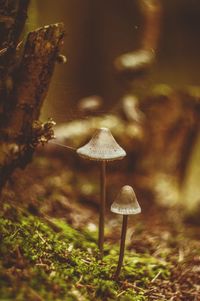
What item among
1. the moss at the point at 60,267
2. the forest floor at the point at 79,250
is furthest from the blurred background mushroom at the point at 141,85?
the moss at the point at 60,267

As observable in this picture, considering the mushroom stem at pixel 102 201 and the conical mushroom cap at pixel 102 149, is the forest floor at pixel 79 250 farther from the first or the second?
the conical mushroom cap at pixel 102 149

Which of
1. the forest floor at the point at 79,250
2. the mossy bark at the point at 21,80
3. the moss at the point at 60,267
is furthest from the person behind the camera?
the mossy bark at the point at 21,80

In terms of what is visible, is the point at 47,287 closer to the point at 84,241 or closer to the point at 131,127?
the point at 84,241

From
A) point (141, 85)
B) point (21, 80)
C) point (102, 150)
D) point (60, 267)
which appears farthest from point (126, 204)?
point (141, 85)

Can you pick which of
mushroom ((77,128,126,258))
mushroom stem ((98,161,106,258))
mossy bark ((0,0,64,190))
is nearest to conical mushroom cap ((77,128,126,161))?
mushroom ((77,128,126,258))

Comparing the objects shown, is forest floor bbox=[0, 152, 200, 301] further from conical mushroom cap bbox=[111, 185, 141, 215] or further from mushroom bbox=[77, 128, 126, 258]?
mushroom bbox=[77, 128, 126, 258]

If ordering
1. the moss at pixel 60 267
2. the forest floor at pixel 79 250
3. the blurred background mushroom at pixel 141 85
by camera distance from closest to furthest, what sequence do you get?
the moss at pixel 60 267
the forest floor at pixel 79 250
the blurred background mushroom at pixel 141 85

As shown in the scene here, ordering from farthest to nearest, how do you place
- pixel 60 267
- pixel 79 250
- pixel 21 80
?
pixel 79 250
pixel 21 80
pixel 60 267

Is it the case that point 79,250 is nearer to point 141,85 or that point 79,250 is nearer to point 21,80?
point 21,80
